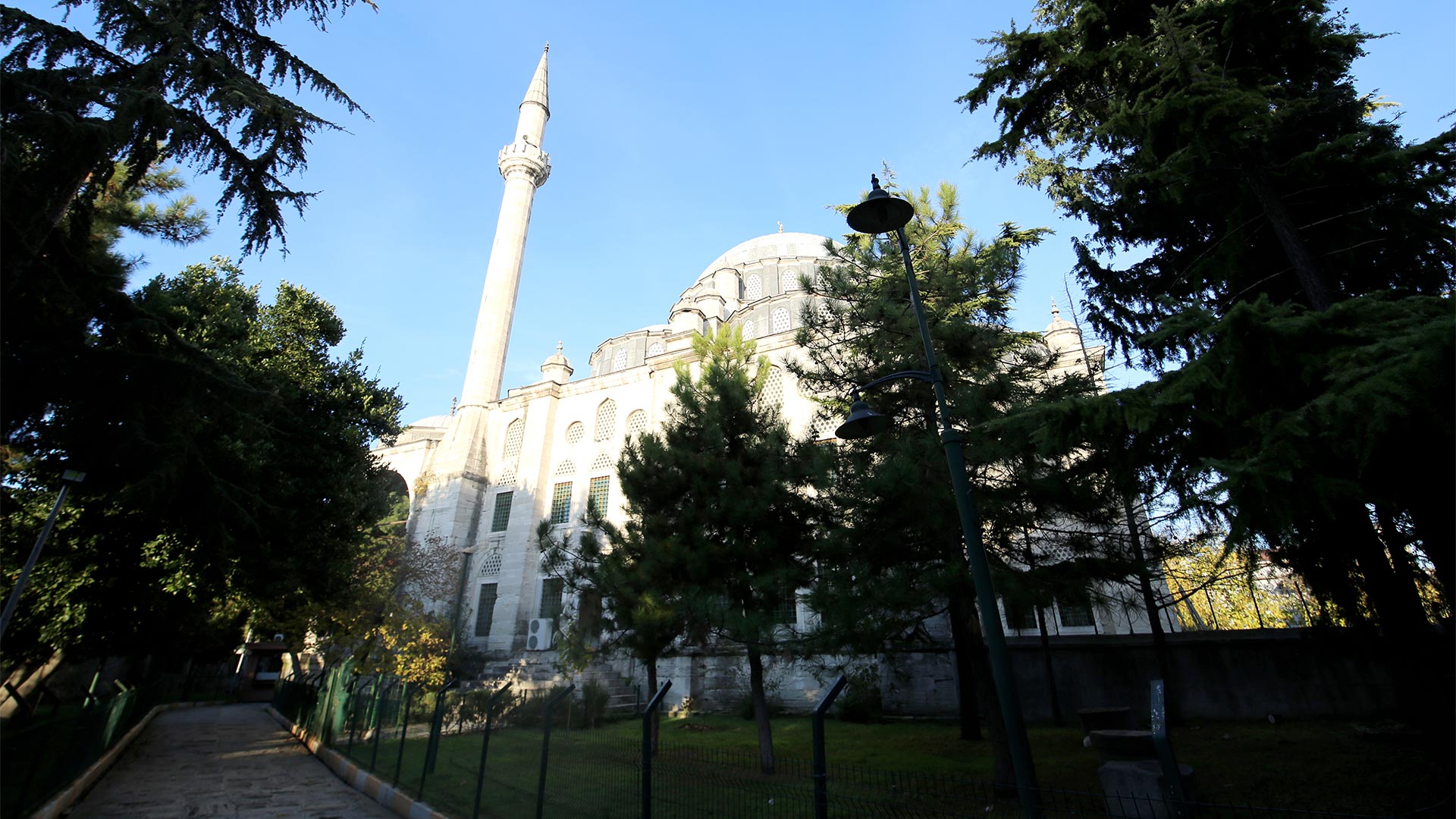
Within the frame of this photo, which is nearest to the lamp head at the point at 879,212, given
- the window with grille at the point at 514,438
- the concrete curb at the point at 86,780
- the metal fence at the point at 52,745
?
the metal fence at the point at 52,745

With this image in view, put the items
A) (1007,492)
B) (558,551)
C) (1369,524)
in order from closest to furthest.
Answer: (1369,524), (1007,492), (558,551)

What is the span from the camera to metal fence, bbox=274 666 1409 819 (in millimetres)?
4621

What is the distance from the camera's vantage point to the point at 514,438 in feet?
93.7

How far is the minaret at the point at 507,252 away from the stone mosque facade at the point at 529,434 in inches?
2.2

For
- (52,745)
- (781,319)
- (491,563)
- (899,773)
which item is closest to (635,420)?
(491,563)

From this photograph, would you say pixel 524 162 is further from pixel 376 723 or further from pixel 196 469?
pixel 376 723

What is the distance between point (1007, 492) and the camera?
288 inches

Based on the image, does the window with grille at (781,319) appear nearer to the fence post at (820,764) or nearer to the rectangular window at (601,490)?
the rectangular window at (601,490)

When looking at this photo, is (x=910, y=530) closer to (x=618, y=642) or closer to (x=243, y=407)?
(x=618, y=642)

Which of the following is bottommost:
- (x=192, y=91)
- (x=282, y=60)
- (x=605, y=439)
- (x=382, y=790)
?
(x=382, y=790)

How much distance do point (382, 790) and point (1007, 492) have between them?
798cm

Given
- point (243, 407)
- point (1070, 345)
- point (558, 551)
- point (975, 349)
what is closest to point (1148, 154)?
point (975, 349)

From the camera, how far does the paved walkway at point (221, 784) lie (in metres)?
7.00

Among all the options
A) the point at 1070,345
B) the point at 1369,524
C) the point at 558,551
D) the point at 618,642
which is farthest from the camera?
the point at 1070,345
